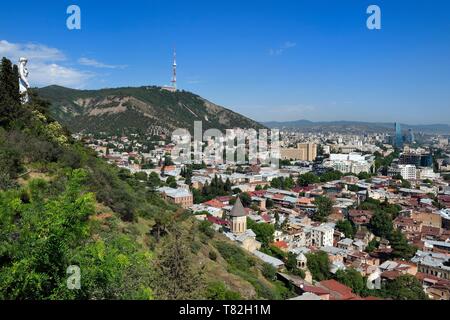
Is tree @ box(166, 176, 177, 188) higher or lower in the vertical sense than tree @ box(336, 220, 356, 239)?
higher

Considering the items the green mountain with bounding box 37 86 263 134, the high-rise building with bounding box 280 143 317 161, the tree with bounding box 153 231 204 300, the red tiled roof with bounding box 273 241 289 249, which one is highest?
the green mountain with bounding box 37 86 263 134

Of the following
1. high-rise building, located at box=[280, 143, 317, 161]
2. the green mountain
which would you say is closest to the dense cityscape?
high-rise building, located at box=[280, 143, 317, 161]

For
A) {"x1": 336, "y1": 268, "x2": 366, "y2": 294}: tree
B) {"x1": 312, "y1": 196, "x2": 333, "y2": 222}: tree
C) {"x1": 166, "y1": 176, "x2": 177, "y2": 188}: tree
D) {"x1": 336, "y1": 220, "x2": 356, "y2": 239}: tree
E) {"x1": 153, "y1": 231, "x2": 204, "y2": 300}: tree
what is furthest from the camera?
{"x1": 166, "y1": 176, "x2": 177, "y2": 188}: tree

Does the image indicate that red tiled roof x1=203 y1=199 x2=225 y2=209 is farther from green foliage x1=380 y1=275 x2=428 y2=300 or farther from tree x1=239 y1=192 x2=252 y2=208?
green foliage x1=380 y1=275 x2=428 y2=300

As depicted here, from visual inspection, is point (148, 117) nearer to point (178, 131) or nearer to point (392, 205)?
point (178, 131)

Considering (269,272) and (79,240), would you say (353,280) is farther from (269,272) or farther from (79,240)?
(79,240)

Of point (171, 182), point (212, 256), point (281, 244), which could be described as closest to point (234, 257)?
point (212, 256)

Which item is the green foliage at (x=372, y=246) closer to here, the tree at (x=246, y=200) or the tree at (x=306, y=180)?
the tree at (x=246, y=200)
